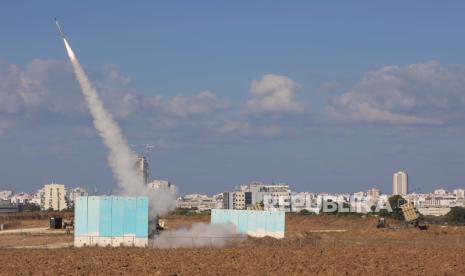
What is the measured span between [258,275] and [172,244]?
25.3m

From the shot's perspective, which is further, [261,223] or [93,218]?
[261,223]

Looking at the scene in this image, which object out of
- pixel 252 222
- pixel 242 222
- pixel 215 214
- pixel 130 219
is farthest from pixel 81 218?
pixel 252 222

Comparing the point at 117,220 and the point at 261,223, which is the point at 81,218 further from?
the point at 261,223

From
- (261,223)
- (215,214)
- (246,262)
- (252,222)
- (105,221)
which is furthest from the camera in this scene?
(215,214)

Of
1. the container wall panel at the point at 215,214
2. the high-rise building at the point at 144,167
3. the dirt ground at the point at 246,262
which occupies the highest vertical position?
the high-rise building at the point at 144,167

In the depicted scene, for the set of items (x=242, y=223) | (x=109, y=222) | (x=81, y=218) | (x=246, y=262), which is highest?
(x=81, y=218)

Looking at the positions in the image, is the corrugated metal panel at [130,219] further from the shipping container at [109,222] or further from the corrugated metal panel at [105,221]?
the corrugated metal panel at [105,221]

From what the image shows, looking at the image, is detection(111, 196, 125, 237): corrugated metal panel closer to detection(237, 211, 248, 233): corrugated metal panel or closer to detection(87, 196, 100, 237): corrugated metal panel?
detection(87, 196, 100, 237): corrugated metal panel

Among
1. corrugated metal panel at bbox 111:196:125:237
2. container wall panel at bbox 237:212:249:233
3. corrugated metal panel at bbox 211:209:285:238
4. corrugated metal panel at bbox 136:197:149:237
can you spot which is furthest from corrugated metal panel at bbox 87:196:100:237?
container wall panel at bbox 237:212:249:233

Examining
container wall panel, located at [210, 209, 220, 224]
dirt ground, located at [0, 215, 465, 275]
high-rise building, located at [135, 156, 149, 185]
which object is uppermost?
high-rise building, located at [135, 156, 149, 185]

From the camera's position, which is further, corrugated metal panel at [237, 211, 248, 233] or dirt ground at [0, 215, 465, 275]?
corrugated metal panel at [237, 211, 248, 233]

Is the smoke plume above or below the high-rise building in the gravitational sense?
below

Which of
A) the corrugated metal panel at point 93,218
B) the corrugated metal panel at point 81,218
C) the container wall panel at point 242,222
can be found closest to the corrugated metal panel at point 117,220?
the corrugated metal panel at point 93,218

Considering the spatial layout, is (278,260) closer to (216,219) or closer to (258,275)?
(258,275)
